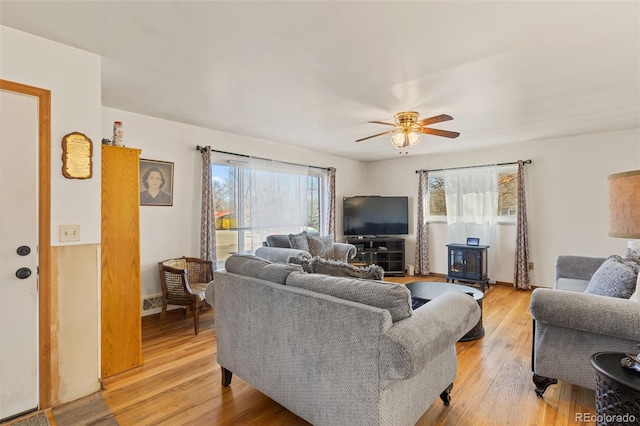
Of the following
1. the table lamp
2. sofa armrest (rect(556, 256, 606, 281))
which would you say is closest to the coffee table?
sofa armrest (rect(556, 256, 606, 281))

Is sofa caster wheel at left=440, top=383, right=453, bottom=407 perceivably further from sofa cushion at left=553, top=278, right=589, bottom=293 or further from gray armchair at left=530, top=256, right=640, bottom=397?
sofa cushion at left=553, top=278, right=589, bottom=293

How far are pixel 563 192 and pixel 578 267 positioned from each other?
189cm

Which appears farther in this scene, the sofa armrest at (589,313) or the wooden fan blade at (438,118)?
the wooden fan blade at (438,118)

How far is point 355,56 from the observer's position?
2227 mm

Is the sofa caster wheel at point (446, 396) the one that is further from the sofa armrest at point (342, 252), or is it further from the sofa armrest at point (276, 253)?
the sofa armrest at point (342, 252)

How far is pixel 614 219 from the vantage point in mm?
1274

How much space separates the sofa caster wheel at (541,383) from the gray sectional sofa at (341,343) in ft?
2.05

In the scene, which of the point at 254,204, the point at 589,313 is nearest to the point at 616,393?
the point at 589,313

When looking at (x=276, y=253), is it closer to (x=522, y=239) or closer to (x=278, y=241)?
(x=278, y=241)

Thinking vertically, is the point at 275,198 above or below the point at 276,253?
above

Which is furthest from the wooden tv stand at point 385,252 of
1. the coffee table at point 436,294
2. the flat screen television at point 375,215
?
the coffee table at point 436,294

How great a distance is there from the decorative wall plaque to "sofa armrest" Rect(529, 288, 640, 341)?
10.5ft

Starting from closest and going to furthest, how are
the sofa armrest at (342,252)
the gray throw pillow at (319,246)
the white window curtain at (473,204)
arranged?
the gray throw pillow at (319,246) < the sofa armrest at (342,252) < the white window curtain at (473,204)

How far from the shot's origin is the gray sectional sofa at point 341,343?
4.69 ft
